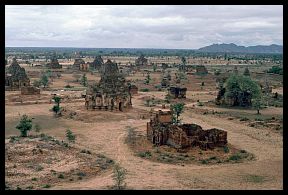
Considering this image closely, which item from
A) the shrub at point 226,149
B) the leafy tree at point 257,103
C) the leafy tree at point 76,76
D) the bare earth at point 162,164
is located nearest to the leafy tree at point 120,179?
the bare earth at point 162,164

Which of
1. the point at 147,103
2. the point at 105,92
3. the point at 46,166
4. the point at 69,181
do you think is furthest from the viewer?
the point at 147,103

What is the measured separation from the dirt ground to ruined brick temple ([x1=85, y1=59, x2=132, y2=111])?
142 centimetres

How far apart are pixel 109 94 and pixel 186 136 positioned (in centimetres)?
1608

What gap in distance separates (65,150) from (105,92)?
52.1 feet

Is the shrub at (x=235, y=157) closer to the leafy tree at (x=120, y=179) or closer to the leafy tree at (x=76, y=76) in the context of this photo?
the leafy tree at (x=120, y=179)

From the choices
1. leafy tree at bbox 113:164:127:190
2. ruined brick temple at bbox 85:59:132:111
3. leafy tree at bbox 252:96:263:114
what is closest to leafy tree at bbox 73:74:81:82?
ruined brick temple at bbox 85:59:132:111

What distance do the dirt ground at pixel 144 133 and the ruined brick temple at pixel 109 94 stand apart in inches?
56.0

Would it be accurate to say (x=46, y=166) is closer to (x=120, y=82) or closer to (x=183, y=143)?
(x=183, y=143)

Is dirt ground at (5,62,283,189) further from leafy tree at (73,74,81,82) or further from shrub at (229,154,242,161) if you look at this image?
leafy tree at (73,74,81,82)

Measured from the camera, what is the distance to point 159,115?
99.0ft

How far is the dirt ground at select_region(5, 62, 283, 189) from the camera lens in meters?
18.4

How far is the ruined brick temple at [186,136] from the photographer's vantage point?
80.3 ft

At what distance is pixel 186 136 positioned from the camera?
24.4m

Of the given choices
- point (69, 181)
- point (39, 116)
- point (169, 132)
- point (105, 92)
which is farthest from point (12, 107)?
point (69, 181)
